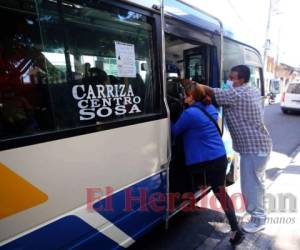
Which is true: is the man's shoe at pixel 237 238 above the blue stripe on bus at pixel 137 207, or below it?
below

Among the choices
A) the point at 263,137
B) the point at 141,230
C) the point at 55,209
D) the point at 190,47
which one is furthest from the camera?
the point at 190,47

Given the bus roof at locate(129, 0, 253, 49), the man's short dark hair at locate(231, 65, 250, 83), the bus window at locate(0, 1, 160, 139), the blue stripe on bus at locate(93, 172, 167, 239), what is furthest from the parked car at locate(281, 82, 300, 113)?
the bus window at locate(0, 1, 160, 139)

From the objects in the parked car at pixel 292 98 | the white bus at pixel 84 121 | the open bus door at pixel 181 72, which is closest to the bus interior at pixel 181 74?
the open bus door at pixel 181 72

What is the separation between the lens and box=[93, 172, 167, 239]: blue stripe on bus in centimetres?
234

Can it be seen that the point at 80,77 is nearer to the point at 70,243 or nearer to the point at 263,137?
the point at 70,243

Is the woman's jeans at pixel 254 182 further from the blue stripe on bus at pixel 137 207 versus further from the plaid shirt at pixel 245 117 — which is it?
the blue stripe on bus at pixel 137 207

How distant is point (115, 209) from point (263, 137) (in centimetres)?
178

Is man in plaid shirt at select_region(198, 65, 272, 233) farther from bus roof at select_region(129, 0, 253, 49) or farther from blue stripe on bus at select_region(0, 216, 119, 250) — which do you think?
blue stripe on bus at select_region(0, 216, 119, 250)

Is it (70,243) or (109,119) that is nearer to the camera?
(70,243)

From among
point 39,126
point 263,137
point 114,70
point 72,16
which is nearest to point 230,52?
point 263,137

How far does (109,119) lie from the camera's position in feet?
7.29

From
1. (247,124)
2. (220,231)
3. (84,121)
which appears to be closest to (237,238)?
(220,231)

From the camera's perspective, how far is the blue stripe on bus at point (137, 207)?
2.34 metres

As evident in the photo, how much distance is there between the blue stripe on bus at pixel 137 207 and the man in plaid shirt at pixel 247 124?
3.19 ft
